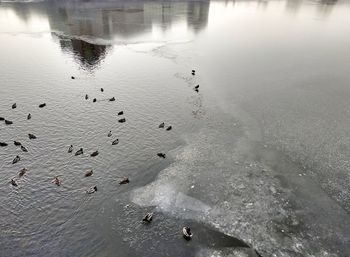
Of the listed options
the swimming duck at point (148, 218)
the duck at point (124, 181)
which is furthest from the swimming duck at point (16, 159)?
the swimming duck at point (148, 218)

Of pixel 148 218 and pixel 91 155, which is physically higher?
pixel 148 218

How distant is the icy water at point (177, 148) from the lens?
11.4m

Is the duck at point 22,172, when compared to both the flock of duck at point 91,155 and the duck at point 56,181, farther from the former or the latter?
the duck at point 56,181

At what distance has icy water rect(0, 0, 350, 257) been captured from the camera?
1135 cm

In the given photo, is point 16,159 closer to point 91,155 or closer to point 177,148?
point 91,155

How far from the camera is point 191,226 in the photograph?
1170 centimetres

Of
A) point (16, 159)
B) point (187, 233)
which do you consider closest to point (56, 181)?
point (16, 159)

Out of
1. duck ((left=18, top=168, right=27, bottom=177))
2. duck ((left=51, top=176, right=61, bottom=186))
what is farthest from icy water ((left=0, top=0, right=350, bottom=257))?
duck ((left=51, top=176, right=61, bottom=186))

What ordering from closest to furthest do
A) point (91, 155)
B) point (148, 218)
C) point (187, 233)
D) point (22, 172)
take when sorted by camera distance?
point (187, 233) < point (148, 218) < point (22, 172) < point (91, 155)

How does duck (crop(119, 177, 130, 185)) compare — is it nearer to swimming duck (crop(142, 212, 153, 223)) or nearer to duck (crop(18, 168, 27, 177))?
swimming duck (crop(142, 212, 153, 223))

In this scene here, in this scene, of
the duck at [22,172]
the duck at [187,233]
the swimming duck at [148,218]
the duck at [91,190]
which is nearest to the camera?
the duck at [187,233]

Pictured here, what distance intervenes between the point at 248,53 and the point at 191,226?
2656 centimetres

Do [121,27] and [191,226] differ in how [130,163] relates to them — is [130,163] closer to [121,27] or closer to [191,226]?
[191,226]

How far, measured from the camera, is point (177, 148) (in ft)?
54.2
